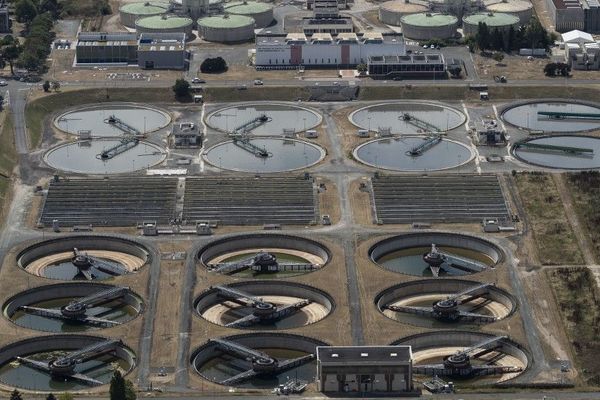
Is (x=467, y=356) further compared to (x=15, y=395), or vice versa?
(x=467, y=356)

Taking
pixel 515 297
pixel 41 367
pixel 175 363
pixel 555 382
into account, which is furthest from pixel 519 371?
pixel 41 367

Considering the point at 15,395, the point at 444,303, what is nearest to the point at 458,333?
the point at 444,303

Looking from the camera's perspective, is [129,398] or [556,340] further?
[556,340]

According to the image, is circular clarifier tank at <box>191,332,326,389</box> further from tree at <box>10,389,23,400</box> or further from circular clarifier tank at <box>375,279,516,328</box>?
tree at <box>10,389,23,400</box>

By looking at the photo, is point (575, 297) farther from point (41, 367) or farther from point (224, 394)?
point (41, 367)

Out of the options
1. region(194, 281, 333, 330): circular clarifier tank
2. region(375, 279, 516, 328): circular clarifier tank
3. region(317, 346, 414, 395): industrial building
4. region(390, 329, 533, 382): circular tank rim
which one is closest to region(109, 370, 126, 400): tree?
region(317, 346, 414, 395): industrial building

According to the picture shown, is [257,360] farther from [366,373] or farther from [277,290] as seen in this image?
[277,290]
